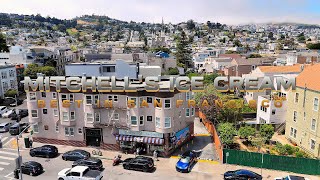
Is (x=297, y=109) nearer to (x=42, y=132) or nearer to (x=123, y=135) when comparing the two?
(x=123, y=135)

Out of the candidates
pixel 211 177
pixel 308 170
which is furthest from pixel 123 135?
pixel 308 170

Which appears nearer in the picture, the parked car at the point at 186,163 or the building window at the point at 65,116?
the parked car at the point at 186,163

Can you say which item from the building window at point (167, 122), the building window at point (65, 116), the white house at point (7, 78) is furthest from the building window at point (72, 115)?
the white house at point (7, 78)

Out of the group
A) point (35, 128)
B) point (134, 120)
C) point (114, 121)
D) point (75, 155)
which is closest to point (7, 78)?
point (35, 128)

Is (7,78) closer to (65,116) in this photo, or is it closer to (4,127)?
(4,127)

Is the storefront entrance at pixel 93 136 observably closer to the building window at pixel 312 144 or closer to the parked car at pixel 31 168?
the parked car at pixel 31 168

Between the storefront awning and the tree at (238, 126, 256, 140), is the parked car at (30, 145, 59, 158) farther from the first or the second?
the tree at (238, 126, 256, 140)
